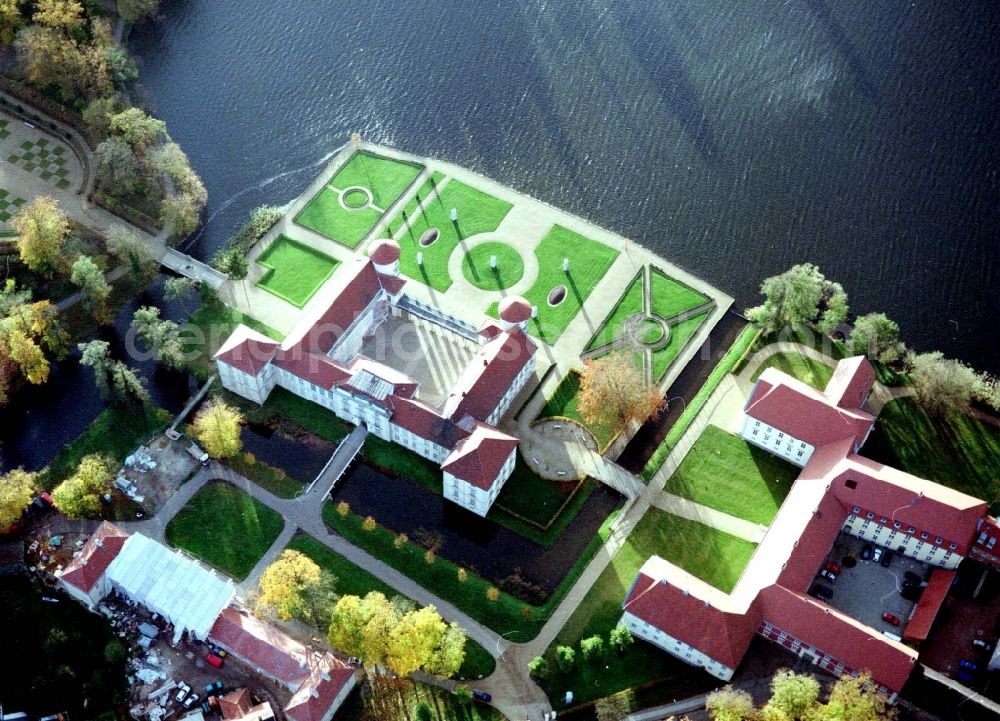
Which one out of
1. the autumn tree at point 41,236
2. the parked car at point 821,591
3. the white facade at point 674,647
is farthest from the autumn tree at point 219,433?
the parked car at point 821,591

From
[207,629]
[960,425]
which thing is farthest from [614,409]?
[207,629]

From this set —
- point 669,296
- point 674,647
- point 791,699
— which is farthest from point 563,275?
point 791,699

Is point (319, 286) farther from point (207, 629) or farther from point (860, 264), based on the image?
point (860, 264)

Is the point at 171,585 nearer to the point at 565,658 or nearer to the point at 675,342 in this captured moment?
the point at 565,658

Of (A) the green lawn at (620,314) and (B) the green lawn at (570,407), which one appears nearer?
(B) the green lawn at (570,407)

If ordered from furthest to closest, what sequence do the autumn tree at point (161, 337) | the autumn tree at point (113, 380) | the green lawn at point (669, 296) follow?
the green lawn at point (669, 296)
the autumn tree at point (161, 337)
the autumn tree at point (113, 380)

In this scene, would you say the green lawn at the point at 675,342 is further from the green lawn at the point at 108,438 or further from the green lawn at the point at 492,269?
the green lawn at the point at 108,438

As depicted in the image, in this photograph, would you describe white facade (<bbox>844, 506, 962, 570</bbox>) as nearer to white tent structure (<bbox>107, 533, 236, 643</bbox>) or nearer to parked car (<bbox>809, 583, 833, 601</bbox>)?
parked car (<bbox>809, 583, 833, 601</bbox>)

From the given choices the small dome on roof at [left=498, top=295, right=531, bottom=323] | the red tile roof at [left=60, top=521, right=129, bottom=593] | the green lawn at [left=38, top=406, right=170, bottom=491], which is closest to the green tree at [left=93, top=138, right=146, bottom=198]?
the green lawn at [left=38, top=406, right=170, bottom=491]
